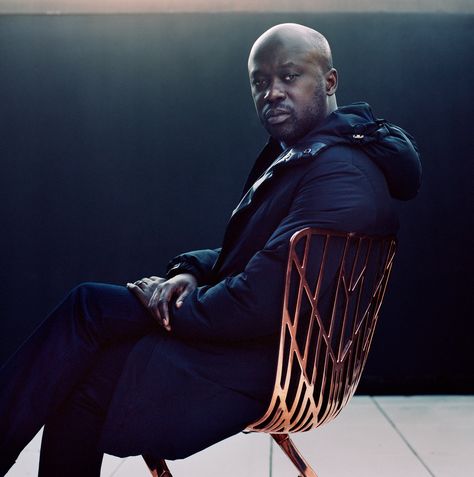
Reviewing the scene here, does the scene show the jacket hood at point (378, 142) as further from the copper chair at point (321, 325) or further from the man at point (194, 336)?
the copper chair at point (321, 325)

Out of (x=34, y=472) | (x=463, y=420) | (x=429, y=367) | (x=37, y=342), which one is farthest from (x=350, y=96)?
(x=37, y=342)

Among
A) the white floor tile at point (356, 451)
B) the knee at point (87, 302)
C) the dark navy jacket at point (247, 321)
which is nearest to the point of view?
the dark navy jacket at point (247, 321)

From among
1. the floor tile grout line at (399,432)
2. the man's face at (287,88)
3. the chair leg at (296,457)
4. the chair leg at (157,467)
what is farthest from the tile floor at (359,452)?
the man's face at (287,88)

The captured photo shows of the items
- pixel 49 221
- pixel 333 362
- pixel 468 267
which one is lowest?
pixel 468 267

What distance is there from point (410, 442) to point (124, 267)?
5.15 ft

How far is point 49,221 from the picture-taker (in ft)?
11.2

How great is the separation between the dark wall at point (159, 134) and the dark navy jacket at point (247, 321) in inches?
81.0

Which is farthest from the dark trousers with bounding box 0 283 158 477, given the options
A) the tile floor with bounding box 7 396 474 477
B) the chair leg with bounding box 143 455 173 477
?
the tile floor with bounding box 7 396 474 477

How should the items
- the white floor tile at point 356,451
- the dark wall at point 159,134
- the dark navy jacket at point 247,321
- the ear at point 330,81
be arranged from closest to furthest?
Answer: the dark navy jacket at point 247,321
the ear at point 330,81
the white floor tile at point 356,451
the dark wall at point 159,134

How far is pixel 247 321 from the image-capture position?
124 centimetres

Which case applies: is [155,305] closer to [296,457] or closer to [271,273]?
[271,273]

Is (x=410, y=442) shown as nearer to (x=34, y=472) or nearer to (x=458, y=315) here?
(x=458, y=315)

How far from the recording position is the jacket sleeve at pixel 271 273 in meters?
1.24

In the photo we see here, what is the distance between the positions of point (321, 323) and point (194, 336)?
234 millimetres
